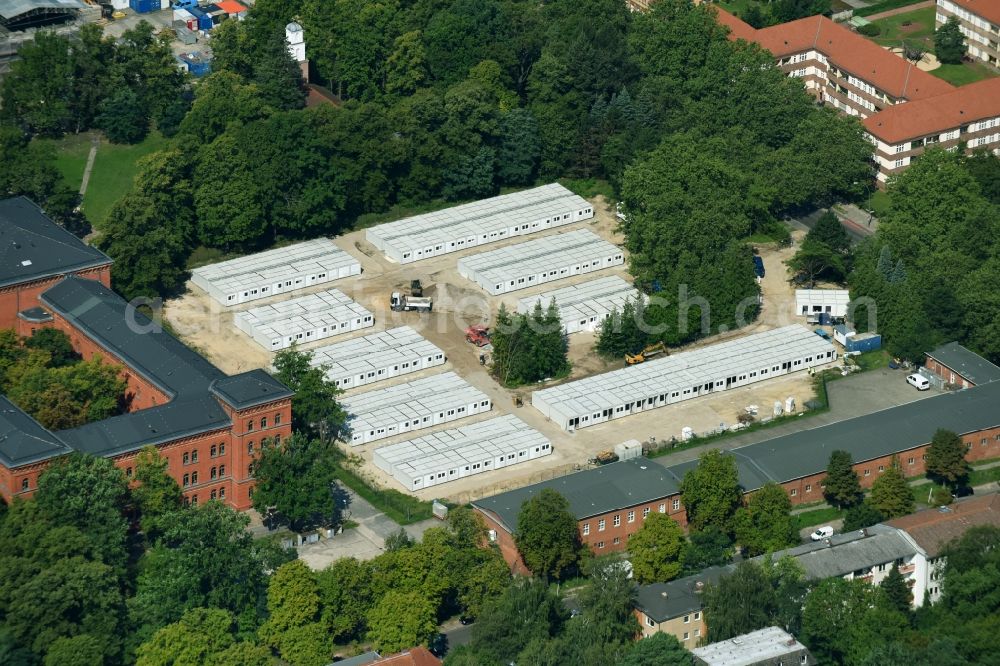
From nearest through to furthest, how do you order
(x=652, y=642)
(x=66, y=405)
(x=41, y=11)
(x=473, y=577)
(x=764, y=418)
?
(x=652, y=642)
(x=473, y=577)
(x=66, y=405)
(x=764, y=418)
(x=41, y=11)

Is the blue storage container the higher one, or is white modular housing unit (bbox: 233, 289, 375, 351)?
the blue storage container

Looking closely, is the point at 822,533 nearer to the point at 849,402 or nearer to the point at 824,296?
the point at 849,402

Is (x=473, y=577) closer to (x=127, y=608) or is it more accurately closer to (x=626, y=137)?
(x=127, y=608)

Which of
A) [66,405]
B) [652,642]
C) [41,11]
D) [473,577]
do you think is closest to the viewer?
[652,642]

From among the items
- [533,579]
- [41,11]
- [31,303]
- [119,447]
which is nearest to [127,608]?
[119,447]

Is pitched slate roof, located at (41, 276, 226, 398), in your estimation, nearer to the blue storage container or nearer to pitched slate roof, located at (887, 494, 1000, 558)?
pitched slate roof, located at (887, 494, 1000, 558)

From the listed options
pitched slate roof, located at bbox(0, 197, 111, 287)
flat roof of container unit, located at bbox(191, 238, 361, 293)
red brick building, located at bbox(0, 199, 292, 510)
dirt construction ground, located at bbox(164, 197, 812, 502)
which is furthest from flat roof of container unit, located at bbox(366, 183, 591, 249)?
red brick building, located at bbox(0, 199, 292, 510)
